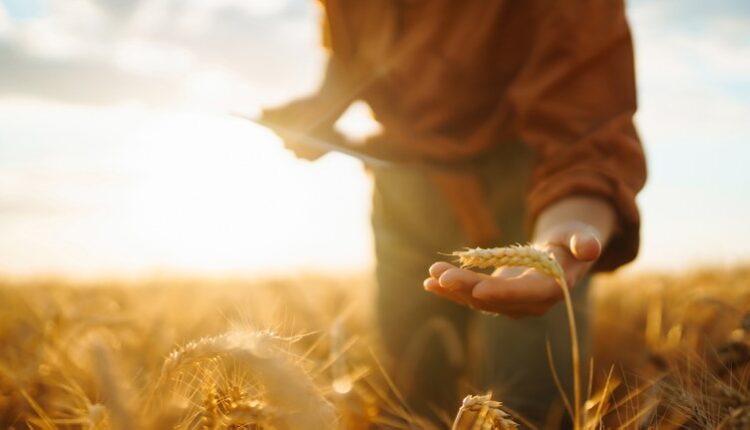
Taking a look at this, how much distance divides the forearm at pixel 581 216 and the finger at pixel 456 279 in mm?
235

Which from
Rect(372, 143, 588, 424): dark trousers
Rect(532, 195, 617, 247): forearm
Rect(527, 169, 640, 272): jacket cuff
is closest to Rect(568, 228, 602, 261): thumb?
Rect(532, 195, 617, 247): forearm

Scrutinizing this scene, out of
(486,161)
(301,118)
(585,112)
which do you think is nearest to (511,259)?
(585,112)

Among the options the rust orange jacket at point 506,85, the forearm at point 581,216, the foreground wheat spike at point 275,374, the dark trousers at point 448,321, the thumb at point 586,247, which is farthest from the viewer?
the dark trousers at point 448,321

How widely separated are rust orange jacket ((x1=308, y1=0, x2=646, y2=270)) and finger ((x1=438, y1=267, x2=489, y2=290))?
366 mm

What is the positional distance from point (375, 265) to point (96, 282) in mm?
2611

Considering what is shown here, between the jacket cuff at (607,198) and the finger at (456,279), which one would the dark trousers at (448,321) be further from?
the finger at (456,279)

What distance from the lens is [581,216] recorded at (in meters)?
0.95

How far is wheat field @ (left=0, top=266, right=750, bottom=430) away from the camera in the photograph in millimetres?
640

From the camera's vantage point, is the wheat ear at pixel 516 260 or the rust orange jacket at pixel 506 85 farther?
the rust orange jacket at pixel 506 85

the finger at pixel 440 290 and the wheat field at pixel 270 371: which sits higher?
the finger at pixel 440 290

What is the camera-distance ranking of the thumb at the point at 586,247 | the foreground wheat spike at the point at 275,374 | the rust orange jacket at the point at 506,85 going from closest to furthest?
the foreground wheat spike at the point at 275,374 → the thumb at the point at 586,247 → the rust orange jacket at the point at 506,85

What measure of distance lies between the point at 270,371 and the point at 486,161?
1.01m

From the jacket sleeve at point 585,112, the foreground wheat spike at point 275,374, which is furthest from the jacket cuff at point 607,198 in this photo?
the foreground wheat spike at point 275,374

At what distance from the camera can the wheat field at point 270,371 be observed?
2.10 feet
